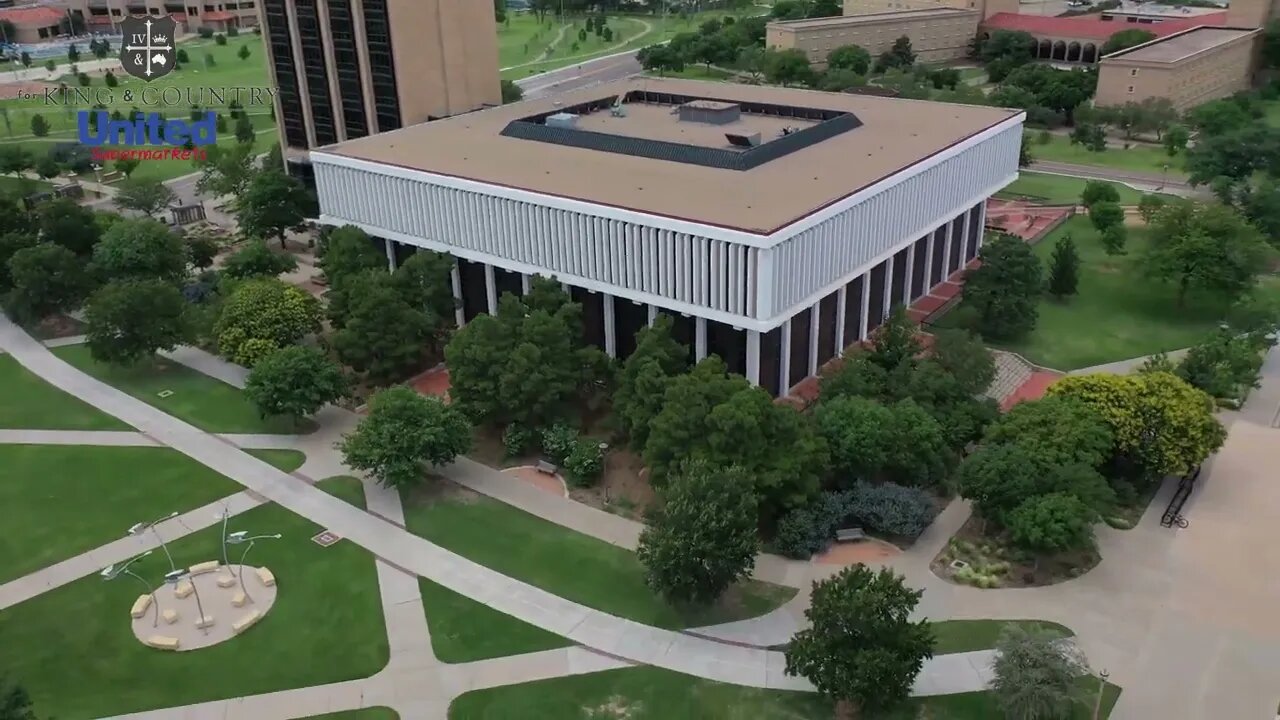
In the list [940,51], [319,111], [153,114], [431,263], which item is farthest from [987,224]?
[153,114]

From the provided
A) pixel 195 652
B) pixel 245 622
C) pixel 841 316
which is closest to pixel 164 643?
pixel 195 652

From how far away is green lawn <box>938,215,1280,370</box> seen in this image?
56156mm

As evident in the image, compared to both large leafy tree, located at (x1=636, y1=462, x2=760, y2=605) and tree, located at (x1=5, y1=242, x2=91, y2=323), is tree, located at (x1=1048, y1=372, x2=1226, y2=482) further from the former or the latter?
tree, located at (x1=5, y1=242, x2=91, y2=323)

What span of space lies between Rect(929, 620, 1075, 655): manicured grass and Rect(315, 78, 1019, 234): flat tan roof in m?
18.6

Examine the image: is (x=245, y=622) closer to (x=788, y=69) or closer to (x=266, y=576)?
(x=266, y=576)

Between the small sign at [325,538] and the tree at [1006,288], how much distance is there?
124 ft

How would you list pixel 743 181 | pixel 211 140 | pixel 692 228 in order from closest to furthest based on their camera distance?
pixel 692 228
pixel 743 181
pixel 211 140

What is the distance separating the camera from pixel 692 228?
46.2 m

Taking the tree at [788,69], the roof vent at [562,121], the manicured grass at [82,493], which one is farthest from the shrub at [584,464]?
the tree at [788,69]

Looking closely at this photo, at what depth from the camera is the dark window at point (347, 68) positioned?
75.1m

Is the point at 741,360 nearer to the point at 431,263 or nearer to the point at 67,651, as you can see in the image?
the point at 431,263

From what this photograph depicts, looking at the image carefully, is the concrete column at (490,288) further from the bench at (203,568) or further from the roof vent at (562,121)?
the bench at (203,568)

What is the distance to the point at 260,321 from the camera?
5438cm

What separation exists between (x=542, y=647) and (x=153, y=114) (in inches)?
4038
